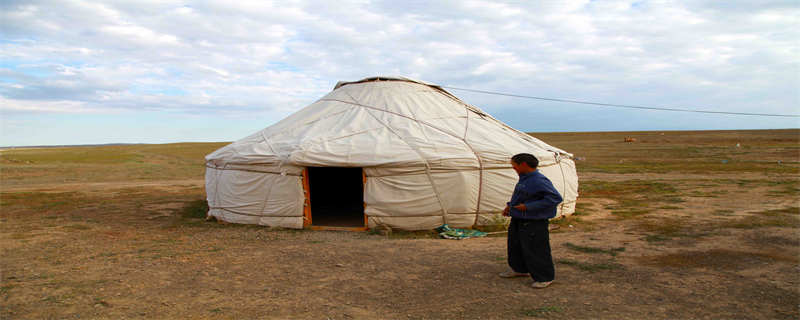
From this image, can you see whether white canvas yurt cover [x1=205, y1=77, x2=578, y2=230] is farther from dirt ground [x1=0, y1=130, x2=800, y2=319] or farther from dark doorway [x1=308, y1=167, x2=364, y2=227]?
dark doorway [x1=308, y1=167, x2=364, y2=227]

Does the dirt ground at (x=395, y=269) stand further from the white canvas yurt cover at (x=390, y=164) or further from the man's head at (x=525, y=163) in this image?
the man's head at (x=525, y=163)

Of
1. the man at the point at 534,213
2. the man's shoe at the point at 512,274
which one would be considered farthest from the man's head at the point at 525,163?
the man's shoe at the point at 512,274

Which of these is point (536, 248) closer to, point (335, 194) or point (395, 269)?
point (395, 269)

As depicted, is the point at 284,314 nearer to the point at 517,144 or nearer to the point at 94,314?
the point at 94,314

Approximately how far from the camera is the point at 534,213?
4.18m

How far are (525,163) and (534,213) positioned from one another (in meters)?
0.45

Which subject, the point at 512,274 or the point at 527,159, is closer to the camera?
the point at 527,159

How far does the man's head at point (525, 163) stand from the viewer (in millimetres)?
4176

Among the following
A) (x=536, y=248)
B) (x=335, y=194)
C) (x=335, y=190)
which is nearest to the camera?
(x=536, y=248)

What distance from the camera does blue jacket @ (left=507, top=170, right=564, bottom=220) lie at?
4.08 metres

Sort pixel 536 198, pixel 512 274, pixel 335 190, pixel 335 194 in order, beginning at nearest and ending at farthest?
pixel 536 198 < pixel 512 274 < pixel 335 194 < pixel 335 190

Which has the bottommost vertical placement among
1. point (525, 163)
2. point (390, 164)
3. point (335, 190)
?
point (335, 190)

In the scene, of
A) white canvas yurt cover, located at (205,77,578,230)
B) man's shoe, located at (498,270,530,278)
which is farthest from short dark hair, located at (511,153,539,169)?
white canvas yurt cover, located at (205,77,578,230)

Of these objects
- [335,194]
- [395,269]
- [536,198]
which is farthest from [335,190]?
[536,198]
